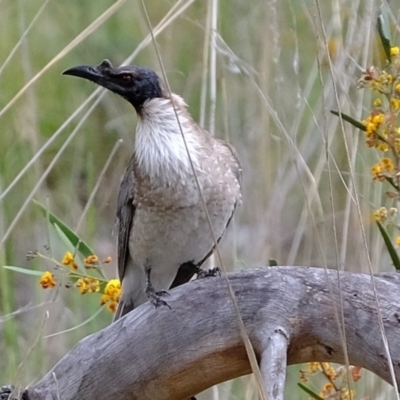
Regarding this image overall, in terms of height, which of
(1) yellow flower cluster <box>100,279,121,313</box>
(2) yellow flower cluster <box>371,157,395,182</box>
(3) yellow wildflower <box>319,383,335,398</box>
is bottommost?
(3) yellow wildflower <box>319,383,335,398</box>

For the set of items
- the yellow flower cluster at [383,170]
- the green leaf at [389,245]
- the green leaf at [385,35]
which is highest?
the green leaf at [385,35]

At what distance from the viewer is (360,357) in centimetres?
188

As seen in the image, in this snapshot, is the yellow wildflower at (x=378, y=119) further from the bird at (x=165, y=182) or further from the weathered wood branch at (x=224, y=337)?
the bird at (x=165, y=182)

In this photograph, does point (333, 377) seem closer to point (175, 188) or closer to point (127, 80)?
point (175, 188)

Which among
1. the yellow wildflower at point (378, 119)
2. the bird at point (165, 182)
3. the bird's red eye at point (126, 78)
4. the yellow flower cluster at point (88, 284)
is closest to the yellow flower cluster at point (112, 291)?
the yellow flower cluster at point (88, 284)

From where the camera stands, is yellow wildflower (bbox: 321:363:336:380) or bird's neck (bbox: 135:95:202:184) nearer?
yellow wildflower (bbox: 321:363:336:380)

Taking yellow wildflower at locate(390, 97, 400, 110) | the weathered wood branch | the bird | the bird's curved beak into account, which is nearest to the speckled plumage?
the bird

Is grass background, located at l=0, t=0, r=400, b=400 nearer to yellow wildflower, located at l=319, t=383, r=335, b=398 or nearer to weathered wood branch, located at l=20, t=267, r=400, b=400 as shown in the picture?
yellow wildflower, located at l=319, t=383, r=335, b=398

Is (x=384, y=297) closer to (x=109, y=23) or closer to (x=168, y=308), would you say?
(x=168, y=308)

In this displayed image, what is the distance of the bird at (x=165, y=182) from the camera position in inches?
99.0

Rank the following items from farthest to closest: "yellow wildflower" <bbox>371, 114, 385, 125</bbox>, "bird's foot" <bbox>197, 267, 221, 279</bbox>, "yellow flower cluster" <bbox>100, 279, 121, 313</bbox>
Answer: "bird's foot" <bbox>197, 267, 221, 279</bbox>, "yellow flower cluster" <bbox>100, 279, 121, 313</bbox>, "yellow wildflower" <bbox>371, 114, 385, 125</bbox>

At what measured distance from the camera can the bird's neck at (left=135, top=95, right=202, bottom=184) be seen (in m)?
2.52

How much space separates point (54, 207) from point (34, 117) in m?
0.59

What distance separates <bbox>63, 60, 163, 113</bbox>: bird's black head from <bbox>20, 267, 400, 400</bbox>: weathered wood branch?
64 centimetres
